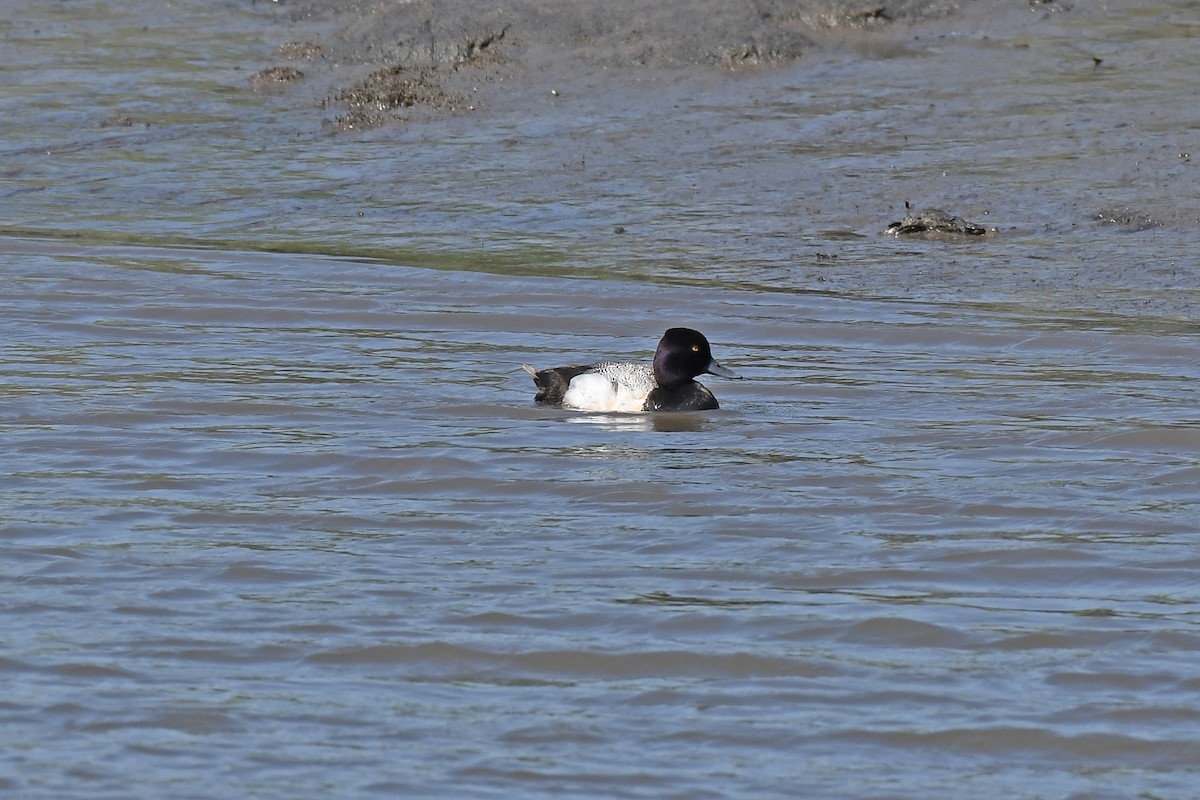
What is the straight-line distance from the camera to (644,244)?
12.6 meters

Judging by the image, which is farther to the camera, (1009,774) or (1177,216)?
(1177,216)

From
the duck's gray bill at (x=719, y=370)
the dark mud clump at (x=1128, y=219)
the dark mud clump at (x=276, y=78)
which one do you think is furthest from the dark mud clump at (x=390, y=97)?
the duck's gray bill at (x=719, y=370)

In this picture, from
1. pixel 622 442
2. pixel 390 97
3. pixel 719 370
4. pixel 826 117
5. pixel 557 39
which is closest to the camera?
pixel 622 442

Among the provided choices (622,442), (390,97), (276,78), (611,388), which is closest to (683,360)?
(611,388)

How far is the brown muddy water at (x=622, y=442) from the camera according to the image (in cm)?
514

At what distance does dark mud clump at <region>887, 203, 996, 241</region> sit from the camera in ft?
40.8

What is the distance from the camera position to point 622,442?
28.1 feet

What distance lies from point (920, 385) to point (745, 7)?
26.4 feet

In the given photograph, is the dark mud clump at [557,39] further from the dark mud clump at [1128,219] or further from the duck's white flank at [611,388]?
the duck's white flank at [611,388]

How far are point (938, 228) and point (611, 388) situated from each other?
157 inches

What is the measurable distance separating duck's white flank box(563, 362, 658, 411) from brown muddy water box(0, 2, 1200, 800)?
0.79ft

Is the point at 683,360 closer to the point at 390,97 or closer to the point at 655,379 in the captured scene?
the point at 655,379

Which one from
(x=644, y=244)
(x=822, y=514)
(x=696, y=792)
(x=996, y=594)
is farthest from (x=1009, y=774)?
(x=644, y=244)

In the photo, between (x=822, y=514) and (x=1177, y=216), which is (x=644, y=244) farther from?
(x=822, y=514)
